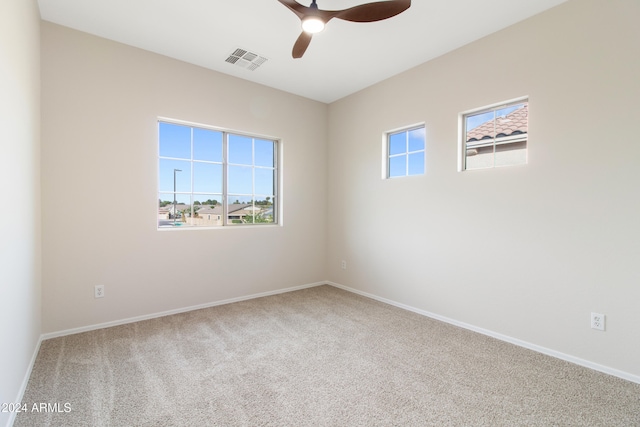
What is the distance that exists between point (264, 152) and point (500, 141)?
284cm

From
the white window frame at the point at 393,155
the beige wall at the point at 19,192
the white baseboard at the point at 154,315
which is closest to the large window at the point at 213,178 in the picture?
the white baseboard at the point at 154,315

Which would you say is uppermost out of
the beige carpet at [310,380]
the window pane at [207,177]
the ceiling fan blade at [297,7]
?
the ceiling fan blade at [297,7]

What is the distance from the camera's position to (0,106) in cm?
142

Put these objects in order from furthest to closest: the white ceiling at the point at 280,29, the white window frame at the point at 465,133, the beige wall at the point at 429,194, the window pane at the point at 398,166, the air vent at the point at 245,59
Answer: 1. the window pane at the point at 398,166
2. the air vent at the point at 245,59
3. the white window frame at the point at 465,133
4. the white ceiling at the point at 280,29
5. the beige wall at the point at 429,194

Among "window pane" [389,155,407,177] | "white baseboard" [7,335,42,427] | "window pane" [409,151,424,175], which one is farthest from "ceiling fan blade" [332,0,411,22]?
"white baseboard" [7,335,42,427]

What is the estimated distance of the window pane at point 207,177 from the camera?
11.6 ft

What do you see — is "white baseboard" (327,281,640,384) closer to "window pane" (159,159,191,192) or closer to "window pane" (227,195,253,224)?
"window pane" (227,195,253,224)

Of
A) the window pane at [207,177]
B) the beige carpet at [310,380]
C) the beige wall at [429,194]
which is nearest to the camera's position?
the beige carpet at [310,380]

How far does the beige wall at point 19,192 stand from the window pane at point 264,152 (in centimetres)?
219

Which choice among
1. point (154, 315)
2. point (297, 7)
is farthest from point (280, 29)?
point (154, 315)

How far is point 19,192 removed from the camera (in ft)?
6.05

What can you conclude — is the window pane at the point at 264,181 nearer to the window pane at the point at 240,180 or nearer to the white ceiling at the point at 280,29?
the window pane at the point at 240,180

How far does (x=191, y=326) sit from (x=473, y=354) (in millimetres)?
2585

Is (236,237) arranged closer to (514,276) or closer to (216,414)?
(216,414)
